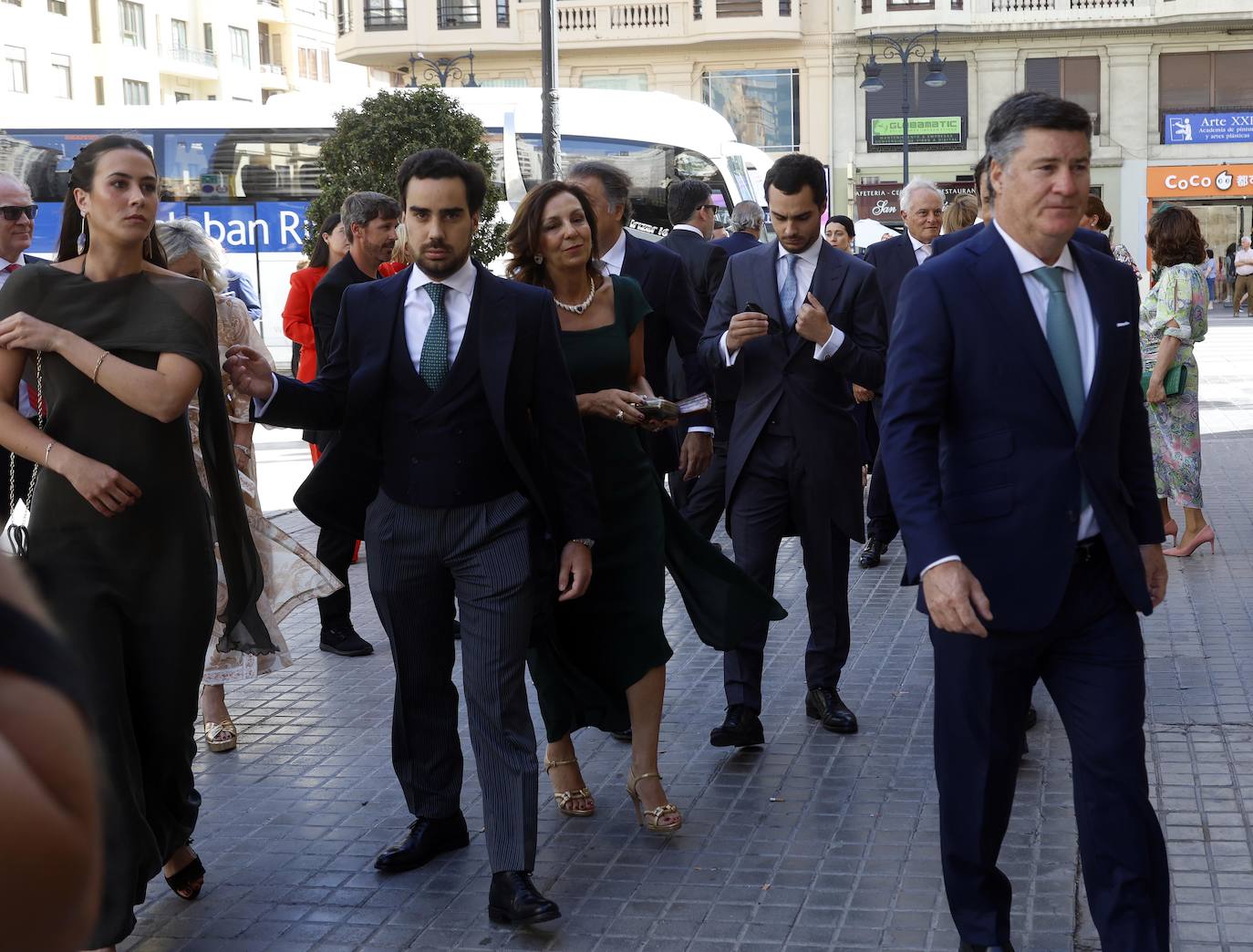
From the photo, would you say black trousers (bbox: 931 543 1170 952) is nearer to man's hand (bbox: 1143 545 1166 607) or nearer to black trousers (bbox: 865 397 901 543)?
man's hand (bbox: 1143 545 1166 607)

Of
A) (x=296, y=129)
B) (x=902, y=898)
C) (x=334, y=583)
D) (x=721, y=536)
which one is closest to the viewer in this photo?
(x=902, y=898)

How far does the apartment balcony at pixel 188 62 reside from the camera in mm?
63219

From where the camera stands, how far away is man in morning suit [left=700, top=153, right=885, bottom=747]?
5.65 m

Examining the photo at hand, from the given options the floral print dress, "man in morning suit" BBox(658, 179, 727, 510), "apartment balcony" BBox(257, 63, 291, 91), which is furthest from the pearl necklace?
"apartment balcony" BBox(257, 63, 291, 91)

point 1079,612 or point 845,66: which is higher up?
point 845,66

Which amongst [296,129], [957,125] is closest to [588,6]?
[957,125]

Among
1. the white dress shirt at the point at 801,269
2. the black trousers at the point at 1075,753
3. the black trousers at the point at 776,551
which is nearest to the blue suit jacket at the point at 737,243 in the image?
the white dress shirt at the point at 801,269

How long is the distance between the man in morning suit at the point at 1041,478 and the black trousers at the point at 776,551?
217cm

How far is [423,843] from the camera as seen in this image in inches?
181

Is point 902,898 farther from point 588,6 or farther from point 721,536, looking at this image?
point 588,6

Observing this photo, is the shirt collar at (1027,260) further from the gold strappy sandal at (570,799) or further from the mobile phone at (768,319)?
the gold strappy sandal at (570,799)

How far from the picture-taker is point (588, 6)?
44.8 meters

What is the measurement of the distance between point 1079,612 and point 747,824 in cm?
176

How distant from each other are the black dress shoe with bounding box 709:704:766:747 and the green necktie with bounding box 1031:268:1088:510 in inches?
95.9
